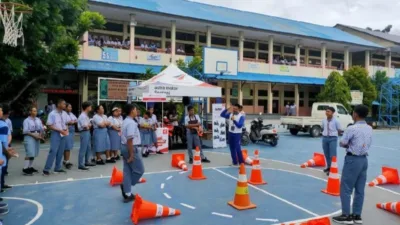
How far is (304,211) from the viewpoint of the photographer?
537cm

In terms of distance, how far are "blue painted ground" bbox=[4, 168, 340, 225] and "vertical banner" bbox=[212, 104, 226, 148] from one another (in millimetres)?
4857

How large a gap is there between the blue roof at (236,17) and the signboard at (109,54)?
8.66ft

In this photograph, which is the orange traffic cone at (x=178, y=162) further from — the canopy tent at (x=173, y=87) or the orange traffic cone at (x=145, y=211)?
the orange traffic cone at (x=145, y=211)

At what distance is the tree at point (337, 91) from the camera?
76.7 ft

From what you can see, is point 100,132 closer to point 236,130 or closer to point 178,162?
point 178,162

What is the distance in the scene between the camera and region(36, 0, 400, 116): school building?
64.7 feet

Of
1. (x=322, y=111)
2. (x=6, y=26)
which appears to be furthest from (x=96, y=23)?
(x=322, y=111)

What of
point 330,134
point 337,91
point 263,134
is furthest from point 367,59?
point 330,134

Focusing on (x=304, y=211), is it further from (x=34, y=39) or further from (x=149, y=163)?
(x=34, y=39)

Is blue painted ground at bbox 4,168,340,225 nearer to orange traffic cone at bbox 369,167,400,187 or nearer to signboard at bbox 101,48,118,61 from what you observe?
orange traffic cone at bbox 369,167,400,187

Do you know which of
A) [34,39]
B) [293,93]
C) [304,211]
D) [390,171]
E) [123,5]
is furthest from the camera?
[293,93]

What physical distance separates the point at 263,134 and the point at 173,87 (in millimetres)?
4909

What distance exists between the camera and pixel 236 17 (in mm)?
26016

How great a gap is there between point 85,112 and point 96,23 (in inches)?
279
